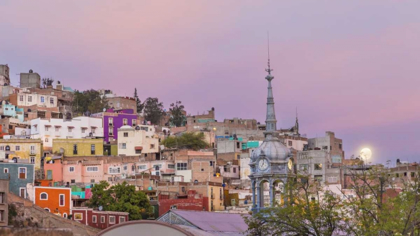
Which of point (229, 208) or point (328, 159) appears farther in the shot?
point (328, 159)

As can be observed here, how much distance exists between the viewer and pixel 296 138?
376ft

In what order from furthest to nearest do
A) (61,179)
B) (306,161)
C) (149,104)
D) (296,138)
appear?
1. (149,104)
2. (296,138)
3. (306,161)
4. (61,179)

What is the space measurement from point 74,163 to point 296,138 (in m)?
27.2

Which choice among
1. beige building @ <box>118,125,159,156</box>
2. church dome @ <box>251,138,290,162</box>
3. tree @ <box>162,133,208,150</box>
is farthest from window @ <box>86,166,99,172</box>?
church dome @ <box>251,138,290,162</box>

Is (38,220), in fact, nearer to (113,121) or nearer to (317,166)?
(317,166)

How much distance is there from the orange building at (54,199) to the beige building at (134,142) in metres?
22.8

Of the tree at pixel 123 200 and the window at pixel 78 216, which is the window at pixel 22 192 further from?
the window at pixel 78 216

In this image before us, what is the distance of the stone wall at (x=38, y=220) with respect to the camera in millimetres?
74125

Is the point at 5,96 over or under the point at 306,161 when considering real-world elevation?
over

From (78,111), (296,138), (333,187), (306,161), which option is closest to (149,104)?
(78,111)

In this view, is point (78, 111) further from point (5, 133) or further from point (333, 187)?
point (333, 187)

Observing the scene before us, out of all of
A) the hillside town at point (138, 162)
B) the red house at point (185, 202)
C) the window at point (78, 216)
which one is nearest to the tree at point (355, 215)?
the hillside town at point (138, 162)

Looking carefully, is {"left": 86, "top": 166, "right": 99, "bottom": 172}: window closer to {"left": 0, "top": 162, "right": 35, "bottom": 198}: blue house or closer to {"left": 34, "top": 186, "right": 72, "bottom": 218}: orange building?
{"left": 0, "top": 162, "right": 35, "bottom": 198}: blue house

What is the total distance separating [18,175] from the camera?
274 feet
